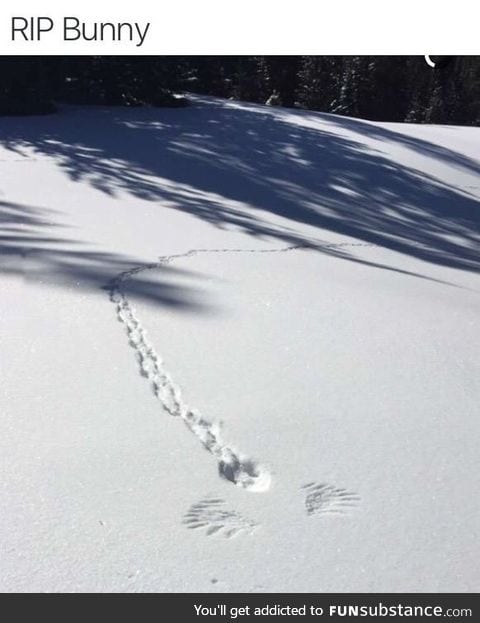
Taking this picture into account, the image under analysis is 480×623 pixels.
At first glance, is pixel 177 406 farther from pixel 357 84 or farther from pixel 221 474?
pixel 357 84

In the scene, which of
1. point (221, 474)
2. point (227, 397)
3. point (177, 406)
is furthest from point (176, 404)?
point (221, 474)

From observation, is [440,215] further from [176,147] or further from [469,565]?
[469,565]

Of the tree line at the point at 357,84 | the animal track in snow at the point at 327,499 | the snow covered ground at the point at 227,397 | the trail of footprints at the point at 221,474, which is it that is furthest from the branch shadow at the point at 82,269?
the tree line at the point at 357,84

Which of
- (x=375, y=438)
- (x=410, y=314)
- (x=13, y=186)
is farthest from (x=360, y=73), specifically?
(x=375, y=438)

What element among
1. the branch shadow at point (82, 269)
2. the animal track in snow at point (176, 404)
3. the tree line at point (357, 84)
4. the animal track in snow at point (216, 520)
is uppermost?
the animal track in snow at point (216, 520)

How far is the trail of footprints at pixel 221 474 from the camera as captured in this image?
6.84 ft

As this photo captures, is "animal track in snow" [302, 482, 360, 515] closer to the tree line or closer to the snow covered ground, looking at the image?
the snow covered ground

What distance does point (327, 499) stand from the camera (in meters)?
2.22

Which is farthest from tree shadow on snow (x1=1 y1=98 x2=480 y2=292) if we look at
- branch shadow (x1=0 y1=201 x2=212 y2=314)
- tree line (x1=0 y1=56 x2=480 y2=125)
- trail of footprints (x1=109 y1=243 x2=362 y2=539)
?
tree line (x1=0 y1=56 x2=480 y2=125)

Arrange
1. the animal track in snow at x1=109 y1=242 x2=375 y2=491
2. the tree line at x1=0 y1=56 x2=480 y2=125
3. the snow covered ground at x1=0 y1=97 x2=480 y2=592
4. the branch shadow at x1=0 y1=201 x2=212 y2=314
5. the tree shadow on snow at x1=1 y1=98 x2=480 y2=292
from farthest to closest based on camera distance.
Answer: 1. the tree line at x1=0 y1=56 x2=480 y2=125
2. the tree shadow on snow at x1=1 y1=98 x2=480 y2=292
3. the branch shadow at x1=0 y1=201 x2=212 y2=314
4. the animal track in snow at x1=109 y1=242 x2=375 y2=491
5. the snow covered ground at x1=0 y1=97 x2=480 y2=592

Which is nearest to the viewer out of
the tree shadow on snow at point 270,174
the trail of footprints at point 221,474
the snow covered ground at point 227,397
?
the snow covered ground at point 227,397

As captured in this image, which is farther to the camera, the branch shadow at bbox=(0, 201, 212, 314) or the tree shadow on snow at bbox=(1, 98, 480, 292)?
the tree shadow on snow at bbox=(1, 98, 480, 292)

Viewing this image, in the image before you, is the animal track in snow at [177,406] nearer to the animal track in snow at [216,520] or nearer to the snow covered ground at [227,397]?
the snow covered ground at [227,397]

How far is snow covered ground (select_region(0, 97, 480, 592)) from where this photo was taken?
1.97 metres
